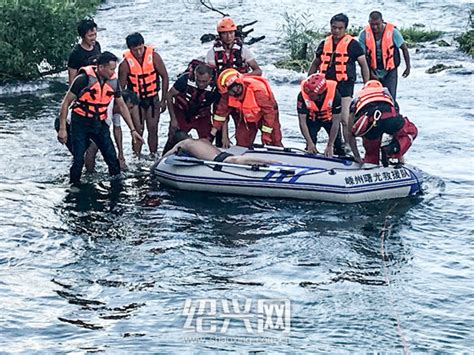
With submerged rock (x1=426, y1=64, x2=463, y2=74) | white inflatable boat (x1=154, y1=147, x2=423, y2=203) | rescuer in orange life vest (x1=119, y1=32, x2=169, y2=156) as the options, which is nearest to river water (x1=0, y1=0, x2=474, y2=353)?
white inflatable boat (x1=154, y1=147, x2=423, y2=203)

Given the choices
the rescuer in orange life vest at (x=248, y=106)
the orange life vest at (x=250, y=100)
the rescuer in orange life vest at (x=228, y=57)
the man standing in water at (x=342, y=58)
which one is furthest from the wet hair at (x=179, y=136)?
the man standing in water at (x=342, y=58)

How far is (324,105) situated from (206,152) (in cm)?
151

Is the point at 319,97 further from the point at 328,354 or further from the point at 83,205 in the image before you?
the point at 328,354

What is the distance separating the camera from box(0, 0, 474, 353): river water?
6883 millimetres

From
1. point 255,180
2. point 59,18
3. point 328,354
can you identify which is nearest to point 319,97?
point 255,180

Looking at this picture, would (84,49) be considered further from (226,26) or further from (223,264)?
(223,264)

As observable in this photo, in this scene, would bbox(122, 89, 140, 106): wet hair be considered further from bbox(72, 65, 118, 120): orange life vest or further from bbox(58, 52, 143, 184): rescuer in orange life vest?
bbox(72, 65, 118, 120): orange life vest

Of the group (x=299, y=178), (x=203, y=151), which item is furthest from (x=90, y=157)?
(x=299, y=178)

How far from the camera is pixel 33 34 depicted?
15867mm

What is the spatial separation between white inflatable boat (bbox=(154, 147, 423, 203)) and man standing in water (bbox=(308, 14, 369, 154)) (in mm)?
1262

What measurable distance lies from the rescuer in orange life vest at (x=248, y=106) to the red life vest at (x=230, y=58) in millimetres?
482

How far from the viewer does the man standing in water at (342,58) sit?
1111cm

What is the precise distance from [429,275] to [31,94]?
33.2 ft

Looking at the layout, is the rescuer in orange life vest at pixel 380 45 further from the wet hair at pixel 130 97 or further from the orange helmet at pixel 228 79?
the wet hair at pixel 130 97
